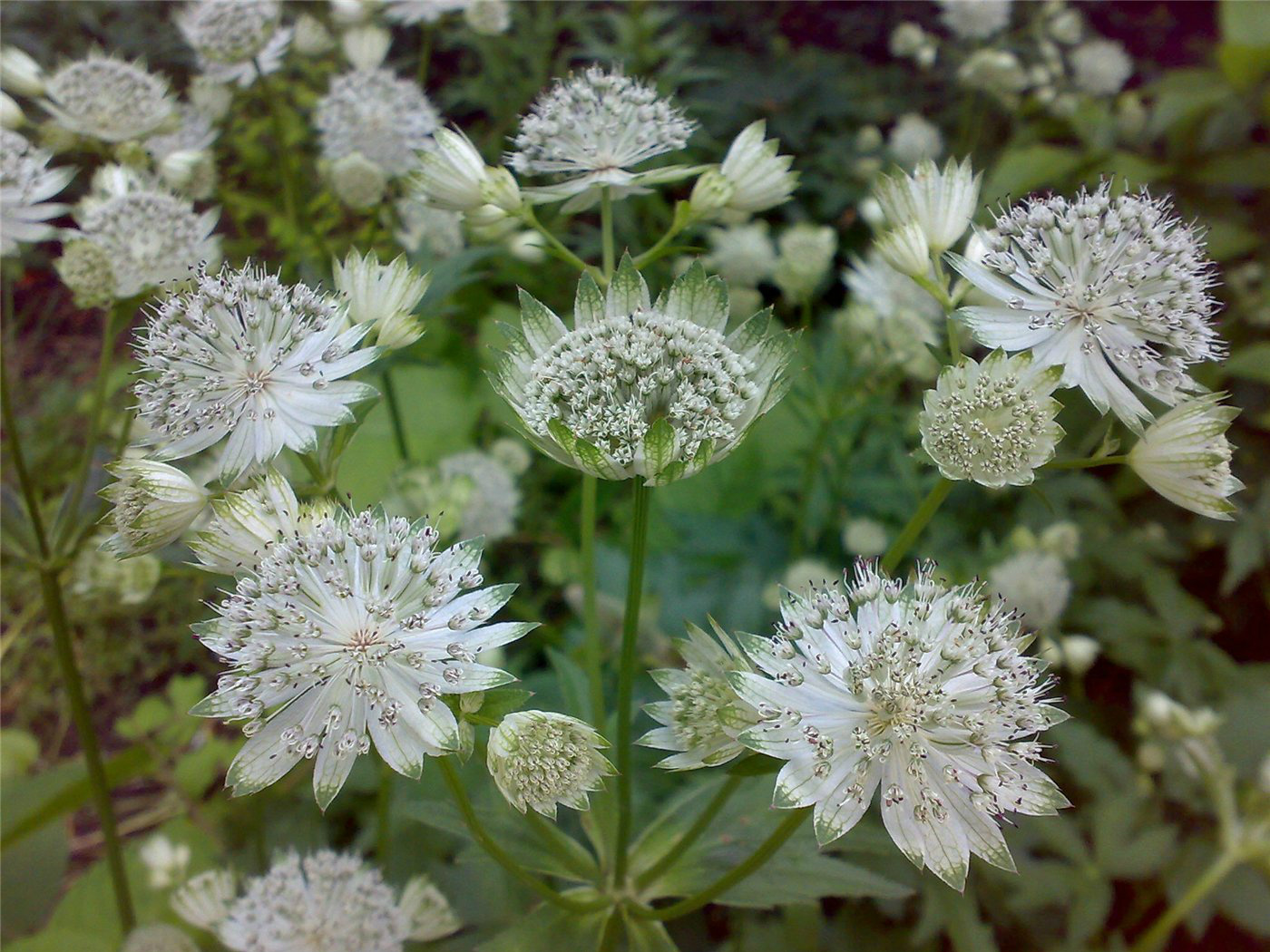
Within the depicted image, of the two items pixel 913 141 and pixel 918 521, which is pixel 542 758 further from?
pixel 913 141

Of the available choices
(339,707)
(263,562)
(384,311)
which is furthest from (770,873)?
(384,311)

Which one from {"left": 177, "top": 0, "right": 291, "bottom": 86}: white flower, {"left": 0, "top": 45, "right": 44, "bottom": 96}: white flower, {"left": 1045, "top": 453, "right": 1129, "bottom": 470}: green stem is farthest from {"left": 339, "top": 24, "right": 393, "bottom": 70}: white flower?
{"left": 1045, "top": 453, "right": 1129, "bottom": 470}: green stem

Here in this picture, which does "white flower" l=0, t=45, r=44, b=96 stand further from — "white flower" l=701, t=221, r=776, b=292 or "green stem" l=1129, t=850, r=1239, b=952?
"green stem" l=1129, t=850, r=1239, b=952

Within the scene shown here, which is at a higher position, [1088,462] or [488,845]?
[1088,462]

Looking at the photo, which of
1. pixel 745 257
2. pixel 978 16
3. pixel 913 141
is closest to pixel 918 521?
pixel 745 257

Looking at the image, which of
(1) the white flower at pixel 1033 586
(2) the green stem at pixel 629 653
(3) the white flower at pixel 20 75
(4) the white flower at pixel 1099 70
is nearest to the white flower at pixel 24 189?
(3) the white flower at pixel 20 75

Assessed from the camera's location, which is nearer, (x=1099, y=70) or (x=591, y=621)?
(x=591, y=621)
